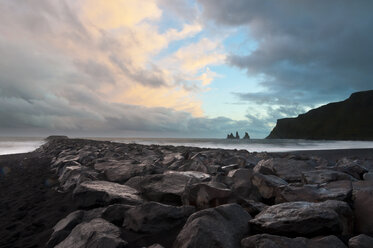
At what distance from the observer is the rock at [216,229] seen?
2.00 meters

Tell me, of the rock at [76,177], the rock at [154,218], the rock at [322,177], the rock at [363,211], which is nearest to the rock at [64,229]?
the rock at [154,218]

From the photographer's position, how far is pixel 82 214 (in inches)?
121

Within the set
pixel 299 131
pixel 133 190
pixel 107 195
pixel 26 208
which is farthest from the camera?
pixel 299 131

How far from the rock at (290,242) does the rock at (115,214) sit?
1.57 metres

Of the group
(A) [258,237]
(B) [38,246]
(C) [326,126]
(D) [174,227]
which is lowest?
(B) [38,246]

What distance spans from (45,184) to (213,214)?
596 cm

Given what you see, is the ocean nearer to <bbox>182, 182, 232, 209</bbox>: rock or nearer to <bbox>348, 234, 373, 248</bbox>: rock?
<bbox>182, 182, 232, 209</bbox>: rock

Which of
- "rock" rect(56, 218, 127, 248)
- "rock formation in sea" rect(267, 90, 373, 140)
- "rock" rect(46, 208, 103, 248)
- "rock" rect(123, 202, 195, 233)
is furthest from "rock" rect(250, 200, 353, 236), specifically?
"rock formation in sea" rect(267, 90, 373, 140)

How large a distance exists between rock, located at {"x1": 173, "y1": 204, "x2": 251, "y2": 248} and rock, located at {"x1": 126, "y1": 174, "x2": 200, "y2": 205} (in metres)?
1.15

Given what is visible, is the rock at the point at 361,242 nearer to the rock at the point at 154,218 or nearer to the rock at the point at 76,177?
the rock at the point at 154,218

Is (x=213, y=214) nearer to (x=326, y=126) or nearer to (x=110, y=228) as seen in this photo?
(x=110, y=228)

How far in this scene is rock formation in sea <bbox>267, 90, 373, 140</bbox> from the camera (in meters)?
87.9

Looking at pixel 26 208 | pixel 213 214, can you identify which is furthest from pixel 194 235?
pixel 26 208

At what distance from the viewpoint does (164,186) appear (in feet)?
12.0
